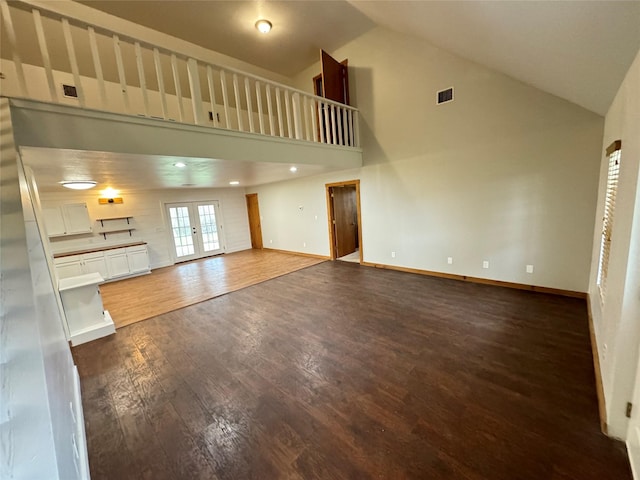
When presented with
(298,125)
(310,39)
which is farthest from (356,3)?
(298,125)

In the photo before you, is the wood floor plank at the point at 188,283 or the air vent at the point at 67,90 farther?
the air vent at the point at 67,90

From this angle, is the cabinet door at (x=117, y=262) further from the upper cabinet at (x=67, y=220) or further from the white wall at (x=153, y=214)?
the upper cabinet at (x=67, y=220)

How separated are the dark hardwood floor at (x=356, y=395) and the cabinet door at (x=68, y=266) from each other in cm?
337

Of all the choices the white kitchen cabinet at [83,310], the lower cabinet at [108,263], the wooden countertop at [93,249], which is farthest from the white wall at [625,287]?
the wooden countertop at [93,249]

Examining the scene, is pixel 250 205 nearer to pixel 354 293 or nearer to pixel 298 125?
pixel 298 125

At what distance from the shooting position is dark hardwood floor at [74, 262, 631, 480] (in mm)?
1561

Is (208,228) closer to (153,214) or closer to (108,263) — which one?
(153,214)

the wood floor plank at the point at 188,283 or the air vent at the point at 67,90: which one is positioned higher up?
the air vent at the point at 67,90

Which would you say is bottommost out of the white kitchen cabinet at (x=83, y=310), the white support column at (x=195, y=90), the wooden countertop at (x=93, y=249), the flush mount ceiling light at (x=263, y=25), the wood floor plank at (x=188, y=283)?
the wood floor plank at (x=188, y=283)

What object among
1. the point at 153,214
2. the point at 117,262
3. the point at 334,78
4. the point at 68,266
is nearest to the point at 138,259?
the point at 117,262

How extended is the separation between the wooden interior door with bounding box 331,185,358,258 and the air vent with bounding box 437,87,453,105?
2.91m

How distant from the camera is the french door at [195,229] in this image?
24.7ft

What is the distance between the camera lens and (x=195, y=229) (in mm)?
7949

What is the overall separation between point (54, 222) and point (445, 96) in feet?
26.6
